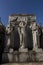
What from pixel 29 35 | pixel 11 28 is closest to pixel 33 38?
pixel 29 35

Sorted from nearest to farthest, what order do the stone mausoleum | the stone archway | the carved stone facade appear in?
the stone mausoleum
the carved stone facade
the stone archway

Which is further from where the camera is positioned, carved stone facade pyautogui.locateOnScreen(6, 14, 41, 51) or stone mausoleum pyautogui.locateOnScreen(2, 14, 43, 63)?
carved stone facade pyautogui.locateOnScreen(6, 14, 41, 51)

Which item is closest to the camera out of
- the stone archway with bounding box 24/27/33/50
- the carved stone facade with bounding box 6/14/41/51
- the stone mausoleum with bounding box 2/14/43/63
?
the stone mausoleum with bounding box 2/14/43/63

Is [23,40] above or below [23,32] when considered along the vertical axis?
below

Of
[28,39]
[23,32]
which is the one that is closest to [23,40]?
[28,39]

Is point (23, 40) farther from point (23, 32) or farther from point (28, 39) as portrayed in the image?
Answer: point (23, 32)

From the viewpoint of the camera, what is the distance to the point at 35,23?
11414 millimetres

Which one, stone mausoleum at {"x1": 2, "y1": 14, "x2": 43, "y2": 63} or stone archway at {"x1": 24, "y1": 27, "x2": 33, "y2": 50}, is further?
stone archway at {"x1": 24, "y1": 27, "x2": 33, "y2": 50}

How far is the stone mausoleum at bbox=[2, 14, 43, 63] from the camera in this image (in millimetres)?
9805

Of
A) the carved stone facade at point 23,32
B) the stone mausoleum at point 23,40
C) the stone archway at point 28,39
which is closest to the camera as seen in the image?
the stone mausoleum at point 23,40

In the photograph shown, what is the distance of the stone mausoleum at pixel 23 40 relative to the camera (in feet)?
32.2

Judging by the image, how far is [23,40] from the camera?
36.6 ft

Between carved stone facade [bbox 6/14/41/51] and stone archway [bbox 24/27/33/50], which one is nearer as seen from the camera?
carved stone facade [bbox 6/14/41/51]

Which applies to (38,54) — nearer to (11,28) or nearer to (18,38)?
(18,38)
